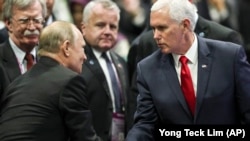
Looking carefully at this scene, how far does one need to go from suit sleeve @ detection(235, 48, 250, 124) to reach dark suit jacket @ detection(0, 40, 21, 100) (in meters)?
1.62

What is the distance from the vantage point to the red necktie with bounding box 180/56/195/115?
5.30m

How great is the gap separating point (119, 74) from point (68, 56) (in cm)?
136

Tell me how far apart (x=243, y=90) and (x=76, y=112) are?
1068mm

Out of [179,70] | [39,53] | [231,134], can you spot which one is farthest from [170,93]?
[39,53]

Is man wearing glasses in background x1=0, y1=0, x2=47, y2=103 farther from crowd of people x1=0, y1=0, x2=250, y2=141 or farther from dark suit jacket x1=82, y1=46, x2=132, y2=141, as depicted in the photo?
dark suit jacket x1=82, y1=46, x2=132, y2=141

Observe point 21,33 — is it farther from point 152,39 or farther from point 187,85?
point 187,85

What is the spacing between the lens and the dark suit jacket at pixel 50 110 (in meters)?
5.10

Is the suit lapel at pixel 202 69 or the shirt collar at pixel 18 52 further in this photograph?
the shirt collar at pixel 18 52

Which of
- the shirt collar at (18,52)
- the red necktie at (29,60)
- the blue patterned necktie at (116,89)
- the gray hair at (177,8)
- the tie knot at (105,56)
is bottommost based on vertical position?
the blue patterned necktie at (116,89)

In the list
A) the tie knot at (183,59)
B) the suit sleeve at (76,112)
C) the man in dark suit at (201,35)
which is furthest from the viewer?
the man in dark suit at (201,35)

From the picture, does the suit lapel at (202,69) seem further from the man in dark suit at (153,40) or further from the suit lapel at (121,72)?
the suit lapel at (121,72)

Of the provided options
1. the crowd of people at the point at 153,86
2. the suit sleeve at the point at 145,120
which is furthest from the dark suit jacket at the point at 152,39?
the suit sleeve at the point at 145,120

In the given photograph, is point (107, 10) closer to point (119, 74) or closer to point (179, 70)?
point (119, 74)

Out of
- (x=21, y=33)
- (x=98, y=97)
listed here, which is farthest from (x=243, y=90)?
(x=21, y=33)
